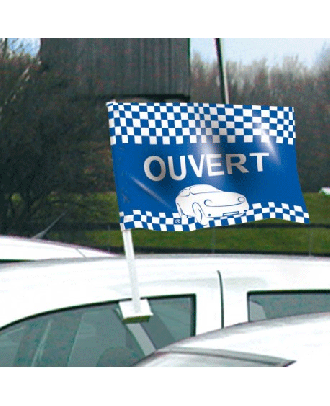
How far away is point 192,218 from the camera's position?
2.80 m

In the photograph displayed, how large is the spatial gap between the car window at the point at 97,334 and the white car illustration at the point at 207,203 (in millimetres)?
580

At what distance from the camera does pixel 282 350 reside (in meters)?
1.41

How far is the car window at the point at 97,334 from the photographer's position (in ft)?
7.11

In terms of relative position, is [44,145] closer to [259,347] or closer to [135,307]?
[135,307]

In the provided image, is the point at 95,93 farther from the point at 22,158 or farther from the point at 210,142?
the point at 210,142

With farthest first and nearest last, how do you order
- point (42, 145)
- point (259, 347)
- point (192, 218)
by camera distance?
point (42, 145)
point (192, 218)
point (259, 347)

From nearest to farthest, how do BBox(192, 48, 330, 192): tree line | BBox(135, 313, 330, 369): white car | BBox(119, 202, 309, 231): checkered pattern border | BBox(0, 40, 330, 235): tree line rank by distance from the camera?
BBox(135, 313, 330, 369): white car < BBox(119, 202, 309, 231): checkered pattern border < BBox(0, 40, 330, 235): tree line < BBox(192, 48, 330, 192): tree line

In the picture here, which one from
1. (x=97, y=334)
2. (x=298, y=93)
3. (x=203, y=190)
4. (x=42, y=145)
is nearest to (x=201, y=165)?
(x=203, y=190)

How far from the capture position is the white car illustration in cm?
278

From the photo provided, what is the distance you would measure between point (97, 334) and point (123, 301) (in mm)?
120

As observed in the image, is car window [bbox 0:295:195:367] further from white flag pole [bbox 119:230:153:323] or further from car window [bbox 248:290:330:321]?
car window [bbox 248:290:330:321]

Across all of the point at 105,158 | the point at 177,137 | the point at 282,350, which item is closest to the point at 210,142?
the point at 177,137

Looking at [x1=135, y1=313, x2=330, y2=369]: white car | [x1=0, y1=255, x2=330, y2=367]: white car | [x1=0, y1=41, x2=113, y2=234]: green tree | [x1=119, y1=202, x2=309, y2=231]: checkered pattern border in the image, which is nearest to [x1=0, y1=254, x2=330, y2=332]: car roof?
[x1=0, y1=255, x2=330, y2=367]: white car

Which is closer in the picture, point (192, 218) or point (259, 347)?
point (259, 347)
